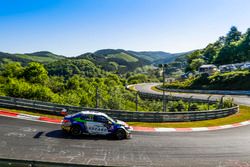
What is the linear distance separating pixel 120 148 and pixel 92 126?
8.70 feet

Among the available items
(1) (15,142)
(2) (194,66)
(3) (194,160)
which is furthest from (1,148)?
(2) (194,66)

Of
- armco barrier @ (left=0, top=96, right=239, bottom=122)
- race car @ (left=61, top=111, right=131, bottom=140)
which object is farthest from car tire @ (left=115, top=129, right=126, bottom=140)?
armco barrier @ (left=0, top=96, right=239, bottom=122)

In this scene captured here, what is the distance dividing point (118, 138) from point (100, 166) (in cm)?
507

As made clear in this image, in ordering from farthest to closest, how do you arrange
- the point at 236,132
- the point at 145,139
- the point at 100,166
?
the point at 236,132 < the point at 145,139 < the point at 100,166

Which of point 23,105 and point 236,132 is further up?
point 23,105

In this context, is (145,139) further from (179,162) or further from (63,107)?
(63,107)

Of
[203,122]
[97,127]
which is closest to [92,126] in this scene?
[97,127]

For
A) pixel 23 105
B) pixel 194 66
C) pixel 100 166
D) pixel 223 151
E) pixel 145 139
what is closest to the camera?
pixel 100 166

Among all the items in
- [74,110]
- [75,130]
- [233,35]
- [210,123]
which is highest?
[233,35]

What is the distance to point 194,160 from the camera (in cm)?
1448

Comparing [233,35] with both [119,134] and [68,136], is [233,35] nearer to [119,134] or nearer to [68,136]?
[119,134]

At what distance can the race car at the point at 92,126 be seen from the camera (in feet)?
55.9

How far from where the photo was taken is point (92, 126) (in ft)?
56.3

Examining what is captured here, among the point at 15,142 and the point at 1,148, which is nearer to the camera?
the point at 1,148
